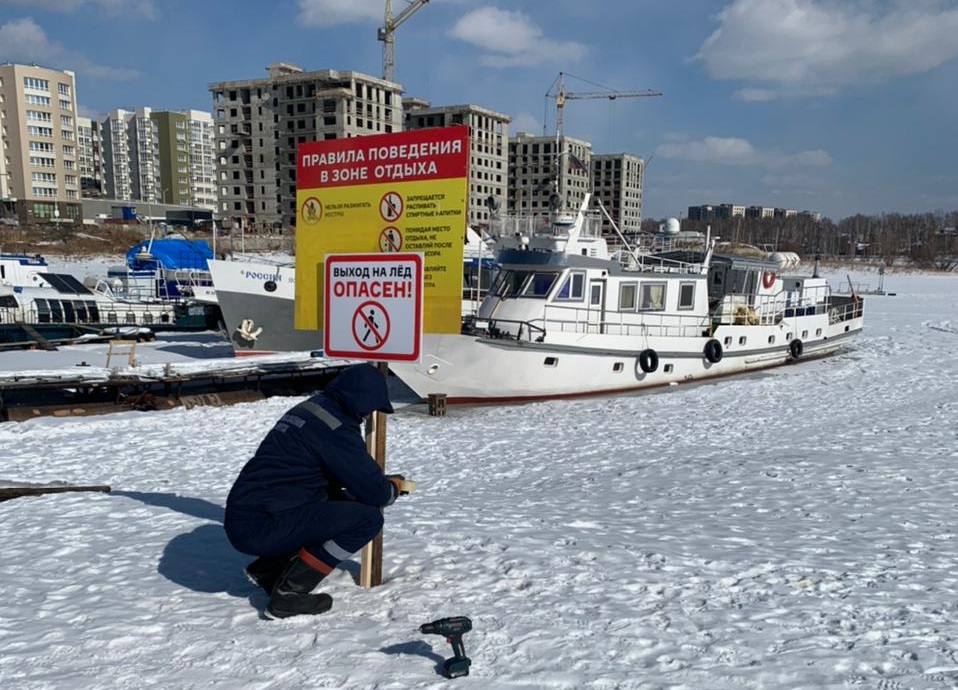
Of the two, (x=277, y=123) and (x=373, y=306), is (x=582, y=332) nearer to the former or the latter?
(x=373, y=306)

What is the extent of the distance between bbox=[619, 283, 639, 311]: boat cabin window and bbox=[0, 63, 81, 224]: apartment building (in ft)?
312

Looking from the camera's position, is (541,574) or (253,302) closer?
(541,574)

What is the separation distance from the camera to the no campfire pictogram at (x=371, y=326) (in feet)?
16.2

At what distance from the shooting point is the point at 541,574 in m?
5.14

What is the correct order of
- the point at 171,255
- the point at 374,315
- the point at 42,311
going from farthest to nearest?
the point at 171,255 < the point at 42,311 < the point at 374,315

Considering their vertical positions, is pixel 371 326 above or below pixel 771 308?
above

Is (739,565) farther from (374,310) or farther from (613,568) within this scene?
(374,310)

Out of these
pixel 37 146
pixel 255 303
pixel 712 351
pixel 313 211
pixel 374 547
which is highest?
pixel 37 146

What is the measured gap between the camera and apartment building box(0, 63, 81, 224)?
9050cm

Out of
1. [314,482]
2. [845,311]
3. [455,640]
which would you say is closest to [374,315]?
[314,482]

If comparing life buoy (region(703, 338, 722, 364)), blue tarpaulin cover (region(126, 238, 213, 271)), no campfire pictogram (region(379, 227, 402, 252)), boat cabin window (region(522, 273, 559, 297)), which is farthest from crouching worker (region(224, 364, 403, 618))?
blue tarpaulin cover (region(126, 238, 213, 271))

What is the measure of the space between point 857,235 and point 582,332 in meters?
142

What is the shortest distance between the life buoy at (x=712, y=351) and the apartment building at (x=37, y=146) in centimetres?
9621

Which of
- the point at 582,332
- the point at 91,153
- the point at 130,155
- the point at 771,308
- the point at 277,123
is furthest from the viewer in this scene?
the point at 91,153
